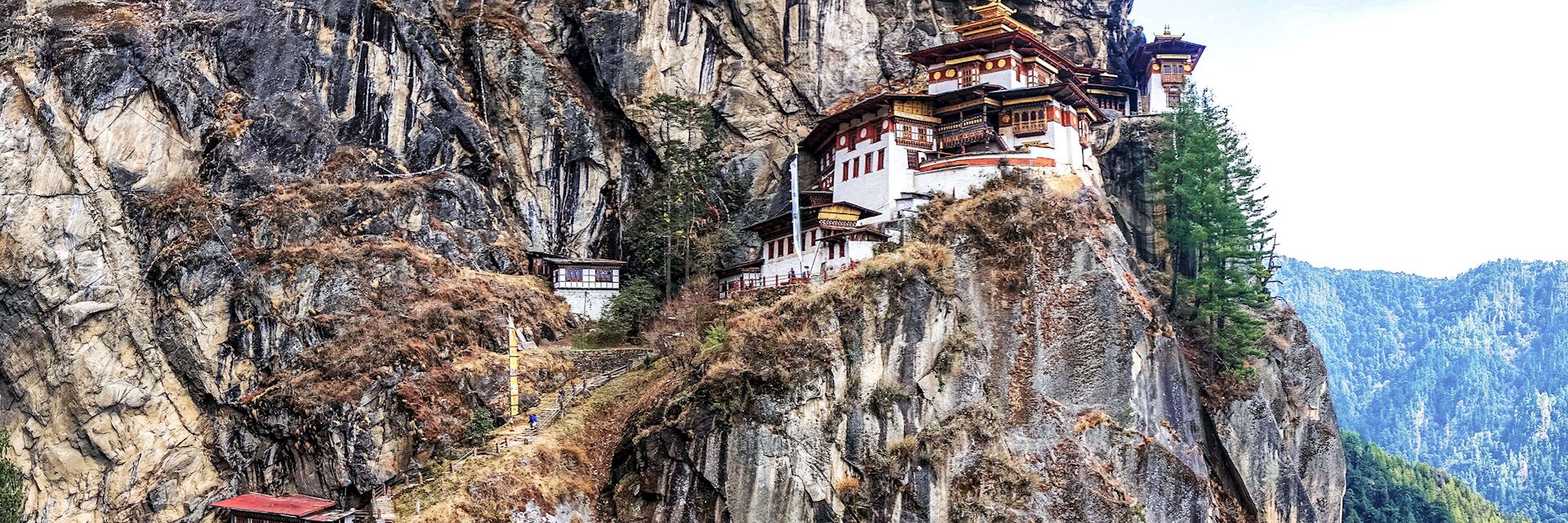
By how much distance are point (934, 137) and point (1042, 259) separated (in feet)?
33.6

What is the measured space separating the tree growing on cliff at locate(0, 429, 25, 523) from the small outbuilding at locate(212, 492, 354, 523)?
7865 mm

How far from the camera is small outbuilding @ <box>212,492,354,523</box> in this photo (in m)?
38.4

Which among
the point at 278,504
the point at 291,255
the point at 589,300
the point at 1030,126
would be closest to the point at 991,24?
the point at 1030,126

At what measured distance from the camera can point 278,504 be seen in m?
40.4

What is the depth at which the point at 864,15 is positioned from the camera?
2499 inches

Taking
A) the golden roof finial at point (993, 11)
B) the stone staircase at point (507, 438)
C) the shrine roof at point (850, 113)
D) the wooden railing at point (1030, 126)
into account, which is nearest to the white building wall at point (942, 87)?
the shrine roof at point (850, 113)

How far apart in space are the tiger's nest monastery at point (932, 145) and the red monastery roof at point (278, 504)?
19.3 metres

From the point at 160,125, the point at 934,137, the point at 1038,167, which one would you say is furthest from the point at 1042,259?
the point at 160,125

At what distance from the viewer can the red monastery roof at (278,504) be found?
128 ft

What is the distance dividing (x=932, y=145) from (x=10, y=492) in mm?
39143

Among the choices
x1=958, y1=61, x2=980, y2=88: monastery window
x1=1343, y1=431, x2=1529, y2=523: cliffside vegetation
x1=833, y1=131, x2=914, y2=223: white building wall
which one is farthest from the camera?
x1=1343, y1=431, x2=1529, y2=523: cliffside vegetation

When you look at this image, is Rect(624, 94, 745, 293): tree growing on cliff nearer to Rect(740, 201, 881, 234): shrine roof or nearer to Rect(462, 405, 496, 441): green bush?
Rect(740, 201, 881, 234): shrine roof

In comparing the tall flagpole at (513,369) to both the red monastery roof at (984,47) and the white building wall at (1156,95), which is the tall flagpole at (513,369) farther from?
the white building wall at (1156,95)

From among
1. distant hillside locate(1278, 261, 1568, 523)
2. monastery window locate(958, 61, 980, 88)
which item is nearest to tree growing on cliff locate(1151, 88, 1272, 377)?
monastery window locate(958, 61, 980, 88)
